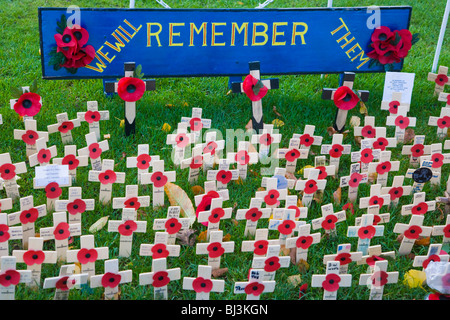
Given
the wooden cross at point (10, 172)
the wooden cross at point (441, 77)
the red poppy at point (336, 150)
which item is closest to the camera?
the wooden cross at point (10, 172)

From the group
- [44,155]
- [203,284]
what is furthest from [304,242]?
[44,155]

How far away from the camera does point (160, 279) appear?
266 cm

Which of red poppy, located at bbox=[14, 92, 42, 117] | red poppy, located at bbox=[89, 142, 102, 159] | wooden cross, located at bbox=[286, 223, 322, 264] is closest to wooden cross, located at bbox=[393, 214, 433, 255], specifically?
wooden cross, located at bbox=[286, 223, 322, 264]

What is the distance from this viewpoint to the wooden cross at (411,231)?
3.03 meters

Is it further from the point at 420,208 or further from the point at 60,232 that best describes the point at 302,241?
the point at 60,232

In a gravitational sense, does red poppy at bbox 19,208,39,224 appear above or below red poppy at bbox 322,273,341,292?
above

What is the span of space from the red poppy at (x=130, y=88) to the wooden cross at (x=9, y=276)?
172cm

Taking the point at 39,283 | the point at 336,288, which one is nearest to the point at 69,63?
the point at 39,283

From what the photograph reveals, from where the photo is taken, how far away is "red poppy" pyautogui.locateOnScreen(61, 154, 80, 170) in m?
3.32

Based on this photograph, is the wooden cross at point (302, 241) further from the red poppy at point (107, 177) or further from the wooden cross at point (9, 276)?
the wooden cross at point (9, 276)

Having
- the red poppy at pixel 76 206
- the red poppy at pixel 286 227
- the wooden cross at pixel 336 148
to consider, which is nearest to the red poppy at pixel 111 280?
the red poppy at pixel 76 206

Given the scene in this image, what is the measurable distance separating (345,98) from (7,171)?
2.57m

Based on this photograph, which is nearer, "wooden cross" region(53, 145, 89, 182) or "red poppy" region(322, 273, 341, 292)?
"red poppy" region(322, 273, 341, 292)

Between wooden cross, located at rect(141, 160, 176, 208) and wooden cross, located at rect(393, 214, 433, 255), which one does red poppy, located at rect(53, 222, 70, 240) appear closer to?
wooden cross, located at rect(141, 160, 176, 208)
